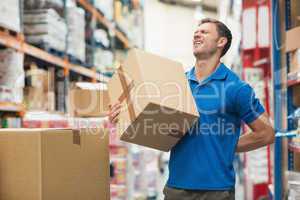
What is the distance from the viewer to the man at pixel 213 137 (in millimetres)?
2086

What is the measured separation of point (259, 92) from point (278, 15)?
4.87 feet

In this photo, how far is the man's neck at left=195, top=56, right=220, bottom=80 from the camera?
228 cm

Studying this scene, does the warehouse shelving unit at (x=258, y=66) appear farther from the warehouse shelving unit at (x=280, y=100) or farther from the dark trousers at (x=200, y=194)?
the dark trousers at (x=200, y=194)

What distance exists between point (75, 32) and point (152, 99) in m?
3.01

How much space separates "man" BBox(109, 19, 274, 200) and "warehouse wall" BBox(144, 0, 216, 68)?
325 inches

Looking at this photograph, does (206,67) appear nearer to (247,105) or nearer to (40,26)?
(247,105)

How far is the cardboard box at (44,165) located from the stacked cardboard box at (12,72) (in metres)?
1.43

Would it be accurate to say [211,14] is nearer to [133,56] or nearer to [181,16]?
[181,16]

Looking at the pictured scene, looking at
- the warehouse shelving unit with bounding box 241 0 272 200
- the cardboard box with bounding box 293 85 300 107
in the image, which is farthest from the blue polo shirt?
the warehouse shelving unit with bounding box 241 0 272 200

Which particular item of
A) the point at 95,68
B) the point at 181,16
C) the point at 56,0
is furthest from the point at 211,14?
the point at 56,0

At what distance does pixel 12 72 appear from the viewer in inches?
133

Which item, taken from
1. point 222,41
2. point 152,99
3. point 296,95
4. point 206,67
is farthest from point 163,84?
point 296,95

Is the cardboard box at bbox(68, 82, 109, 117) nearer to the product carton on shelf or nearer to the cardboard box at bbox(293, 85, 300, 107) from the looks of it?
the product carton on shelf

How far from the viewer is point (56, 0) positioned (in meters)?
4.18
